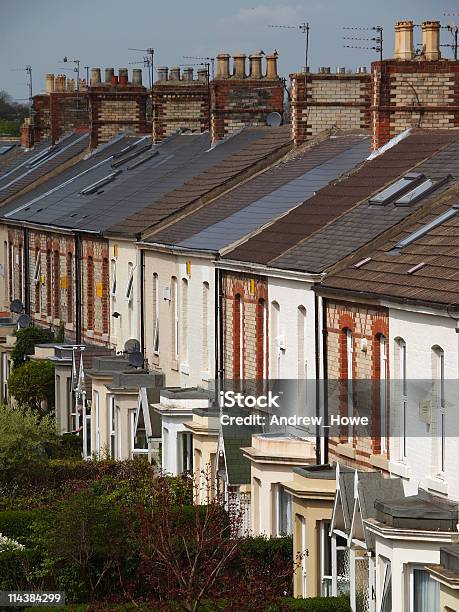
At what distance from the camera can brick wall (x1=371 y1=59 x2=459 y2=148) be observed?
125 feet

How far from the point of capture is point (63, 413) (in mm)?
54406

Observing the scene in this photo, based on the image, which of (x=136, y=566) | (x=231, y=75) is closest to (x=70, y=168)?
(x=231, y=75)

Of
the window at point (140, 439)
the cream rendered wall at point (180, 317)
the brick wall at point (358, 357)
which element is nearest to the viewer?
the brick wall at point (358, 357)

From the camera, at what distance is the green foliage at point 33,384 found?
55.4 m

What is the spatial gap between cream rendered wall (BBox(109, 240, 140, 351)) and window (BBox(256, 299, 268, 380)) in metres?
11.7

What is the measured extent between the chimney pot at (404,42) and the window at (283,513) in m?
10.4

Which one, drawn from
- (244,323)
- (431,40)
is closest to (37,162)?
(431,40)

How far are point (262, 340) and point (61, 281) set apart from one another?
23437 millimetres

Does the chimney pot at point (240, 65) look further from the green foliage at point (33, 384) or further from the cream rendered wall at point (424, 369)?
the cream rendered wall at point (424, 369)

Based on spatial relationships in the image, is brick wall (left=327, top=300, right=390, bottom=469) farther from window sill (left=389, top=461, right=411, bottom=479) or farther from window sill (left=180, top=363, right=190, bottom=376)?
window sill (left=180, top=363, right=190, bottom=376)

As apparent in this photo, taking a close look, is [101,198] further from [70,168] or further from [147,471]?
[147,471]

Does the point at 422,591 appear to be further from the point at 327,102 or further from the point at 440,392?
the point at 327,102

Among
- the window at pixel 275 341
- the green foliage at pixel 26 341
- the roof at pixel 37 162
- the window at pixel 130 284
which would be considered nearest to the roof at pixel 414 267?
the window at pixel 275 341

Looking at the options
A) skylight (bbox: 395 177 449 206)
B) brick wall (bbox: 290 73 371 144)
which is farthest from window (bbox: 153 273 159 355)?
skylight (bbox: 395 177 449 206)
